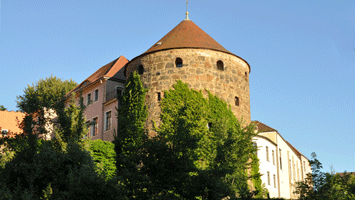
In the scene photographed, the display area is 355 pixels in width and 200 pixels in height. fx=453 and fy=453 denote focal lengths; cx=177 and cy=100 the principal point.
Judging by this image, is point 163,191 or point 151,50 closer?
point 163,191

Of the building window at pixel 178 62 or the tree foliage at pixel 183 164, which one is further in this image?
the building window at pixel 178 62

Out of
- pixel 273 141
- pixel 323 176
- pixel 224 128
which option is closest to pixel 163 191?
pixel 224 128

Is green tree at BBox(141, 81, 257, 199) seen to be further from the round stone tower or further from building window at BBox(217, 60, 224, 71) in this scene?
building window at BBox(217, 60, 224, 71)

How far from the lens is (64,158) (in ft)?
72.4

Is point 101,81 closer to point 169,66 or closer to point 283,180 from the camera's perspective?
point 169,66

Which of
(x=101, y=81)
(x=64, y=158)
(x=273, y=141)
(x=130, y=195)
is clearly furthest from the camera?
(x=273, y=141)

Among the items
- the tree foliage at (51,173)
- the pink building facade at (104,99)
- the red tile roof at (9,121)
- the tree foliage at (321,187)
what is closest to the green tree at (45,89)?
the red tile roof at (9,121)

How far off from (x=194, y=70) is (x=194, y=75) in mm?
358

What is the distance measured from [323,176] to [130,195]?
11152 millimetres

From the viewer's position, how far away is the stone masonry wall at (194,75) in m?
30.7

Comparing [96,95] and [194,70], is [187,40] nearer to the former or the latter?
[194,70]

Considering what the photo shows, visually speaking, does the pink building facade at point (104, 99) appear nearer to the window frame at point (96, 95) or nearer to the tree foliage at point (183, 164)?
the window frame at point (96, 95)

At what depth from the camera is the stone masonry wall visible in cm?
3072

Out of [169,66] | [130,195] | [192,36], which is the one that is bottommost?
[130,195]
